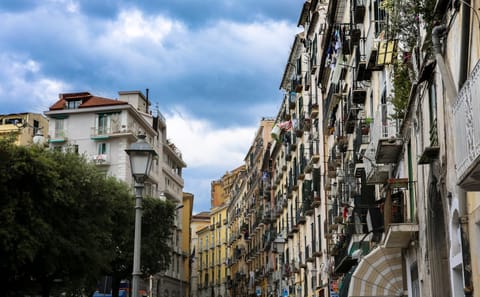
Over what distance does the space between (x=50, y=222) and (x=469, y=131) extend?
95.6 ft

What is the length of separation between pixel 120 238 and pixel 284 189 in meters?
13.4

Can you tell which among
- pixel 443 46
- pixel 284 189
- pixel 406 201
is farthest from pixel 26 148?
pixel 284 189

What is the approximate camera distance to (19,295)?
39.6 m

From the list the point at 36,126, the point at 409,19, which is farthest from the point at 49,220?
the point at 36,126

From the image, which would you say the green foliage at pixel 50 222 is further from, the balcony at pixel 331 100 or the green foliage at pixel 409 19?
the green foliage at pixel 409 19

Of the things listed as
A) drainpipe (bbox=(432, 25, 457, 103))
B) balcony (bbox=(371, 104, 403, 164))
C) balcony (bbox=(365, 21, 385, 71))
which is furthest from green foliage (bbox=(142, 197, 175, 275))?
drainpipe (bbox=(432, 25, 457, 103))

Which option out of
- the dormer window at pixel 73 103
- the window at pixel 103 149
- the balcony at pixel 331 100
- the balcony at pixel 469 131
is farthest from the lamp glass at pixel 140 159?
the dormer window at pixel 73 103

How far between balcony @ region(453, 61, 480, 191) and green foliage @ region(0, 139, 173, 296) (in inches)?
1025

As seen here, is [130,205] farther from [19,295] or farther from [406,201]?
[406,201]

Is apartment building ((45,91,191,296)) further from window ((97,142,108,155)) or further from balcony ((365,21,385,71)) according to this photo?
balcony ((365,21,385,71))

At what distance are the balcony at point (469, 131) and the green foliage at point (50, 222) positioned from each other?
85.4 feet

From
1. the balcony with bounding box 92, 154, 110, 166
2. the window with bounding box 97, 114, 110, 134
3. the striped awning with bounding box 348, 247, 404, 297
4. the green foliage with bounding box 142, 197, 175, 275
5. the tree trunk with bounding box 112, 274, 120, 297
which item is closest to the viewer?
the striped awning with bounding box 348, 247, 404, 297

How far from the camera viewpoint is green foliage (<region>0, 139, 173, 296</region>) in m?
34.4

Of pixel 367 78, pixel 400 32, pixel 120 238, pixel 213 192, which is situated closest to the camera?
pixel 400 32
